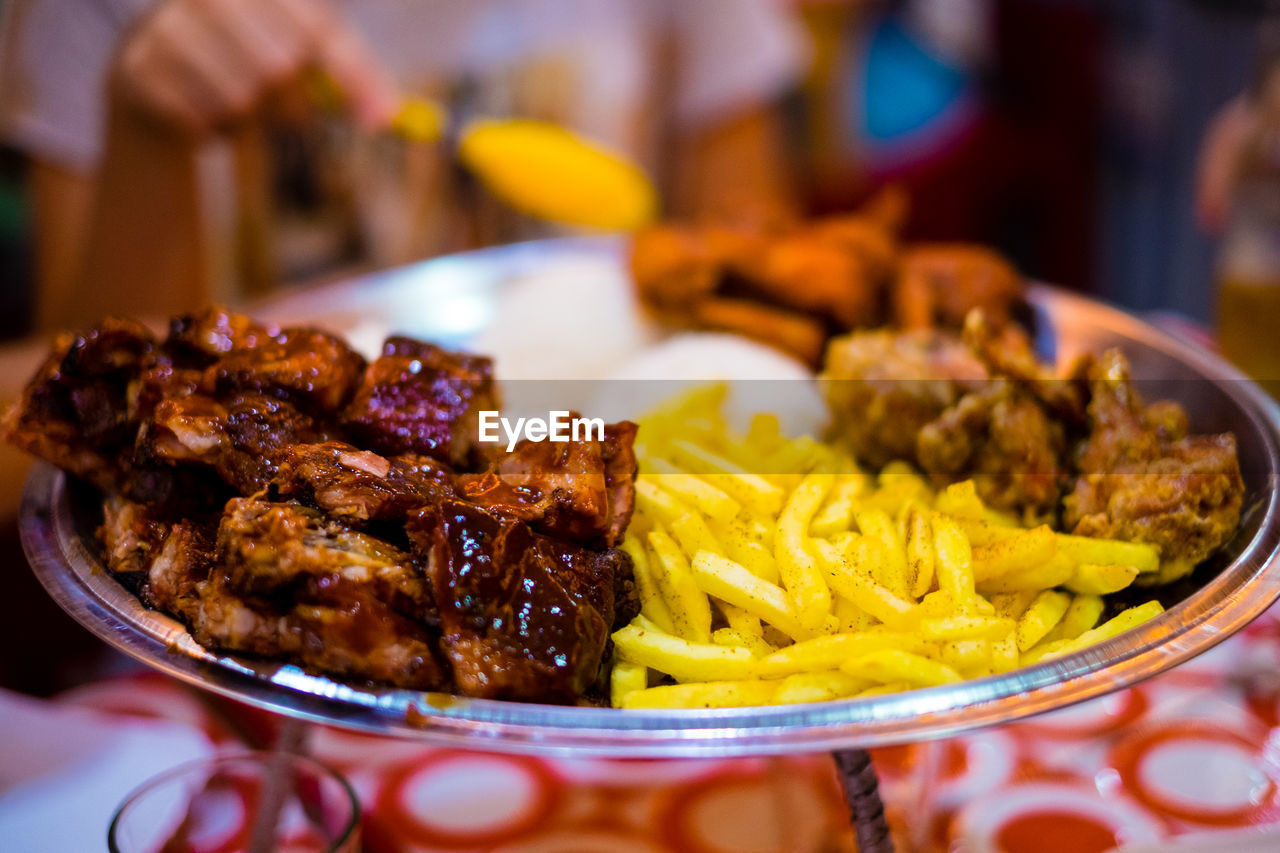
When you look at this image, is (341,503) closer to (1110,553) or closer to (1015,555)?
(1015,555)

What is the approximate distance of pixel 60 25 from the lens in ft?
10.6

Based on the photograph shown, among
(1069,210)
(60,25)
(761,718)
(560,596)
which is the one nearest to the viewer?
(761,718)

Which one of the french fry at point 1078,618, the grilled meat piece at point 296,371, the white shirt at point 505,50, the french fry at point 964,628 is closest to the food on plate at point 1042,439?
the french fry at point 1078,618

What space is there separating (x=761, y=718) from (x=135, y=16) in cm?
336

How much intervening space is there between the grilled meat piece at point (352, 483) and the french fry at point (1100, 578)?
0.94 meters

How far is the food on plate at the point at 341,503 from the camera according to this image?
1.17 metres

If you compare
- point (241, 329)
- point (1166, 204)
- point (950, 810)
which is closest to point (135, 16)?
point (241, 329)

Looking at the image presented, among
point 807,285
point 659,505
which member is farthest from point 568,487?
point 807,285

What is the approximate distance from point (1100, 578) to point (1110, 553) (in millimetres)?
56

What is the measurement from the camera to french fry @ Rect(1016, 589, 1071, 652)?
1366mm

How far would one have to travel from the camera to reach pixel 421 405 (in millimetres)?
1525

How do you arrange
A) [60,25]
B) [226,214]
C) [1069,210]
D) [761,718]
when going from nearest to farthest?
[761,718] < [60,25] < [226,214] < [1069,210]

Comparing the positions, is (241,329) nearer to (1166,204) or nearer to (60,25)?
(60,25)

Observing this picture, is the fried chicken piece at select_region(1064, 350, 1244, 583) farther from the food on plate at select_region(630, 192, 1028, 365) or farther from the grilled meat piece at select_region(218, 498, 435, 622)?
the grilled meat piece at select_region(218, 498, 435, 622)
